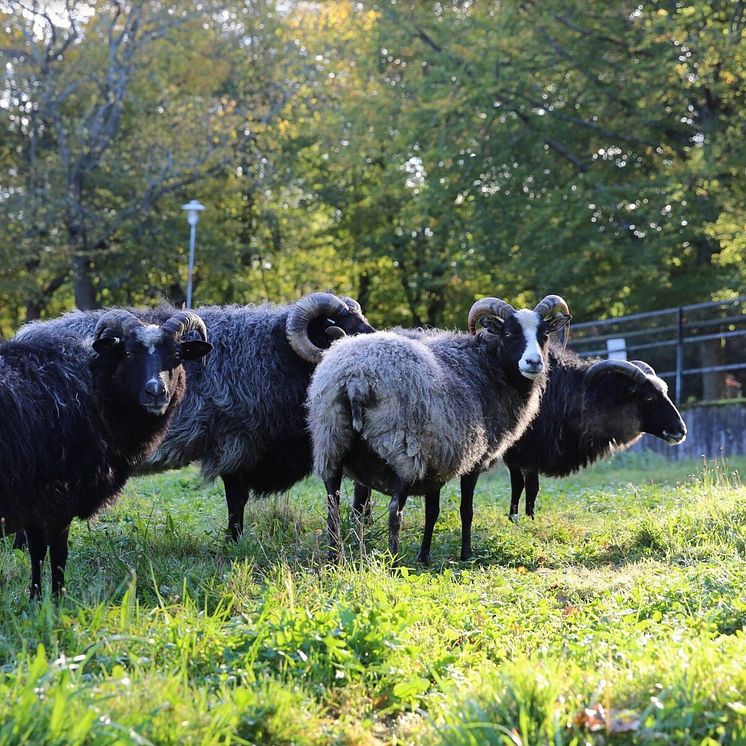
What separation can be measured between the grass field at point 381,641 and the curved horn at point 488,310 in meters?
2.09

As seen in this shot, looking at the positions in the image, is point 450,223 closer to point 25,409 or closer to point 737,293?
point 737,293

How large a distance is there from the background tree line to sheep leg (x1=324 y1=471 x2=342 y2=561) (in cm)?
1184

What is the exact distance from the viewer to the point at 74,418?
7086mm

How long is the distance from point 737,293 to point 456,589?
1646 cm

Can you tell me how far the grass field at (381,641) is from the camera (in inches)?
169

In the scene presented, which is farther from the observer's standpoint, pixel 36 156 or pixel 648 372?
pixel 36 156

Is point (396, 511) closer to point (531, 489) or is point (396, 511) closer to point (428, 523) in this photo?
point (428, 523)

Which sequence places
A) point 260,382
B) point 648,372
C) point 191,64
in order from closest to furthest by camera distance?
point 260,382
point 648,372
point 191,64

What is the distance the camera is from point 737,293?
21547mm

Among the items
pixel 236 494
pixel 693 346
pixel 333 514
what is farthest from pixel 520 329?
pixel 693 346

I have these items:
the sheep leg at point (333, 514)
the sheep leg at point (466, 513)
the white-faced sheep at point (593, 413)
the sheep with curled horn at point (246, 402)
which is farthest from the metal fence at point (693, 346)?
the sheep leg at point (333, 514)

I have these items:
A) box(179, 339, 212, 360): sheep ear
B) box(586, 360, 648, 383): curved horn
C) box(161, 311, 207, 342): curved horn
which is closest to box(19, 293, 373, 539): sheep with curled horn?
box(161, 311, 207, 342): curved horn

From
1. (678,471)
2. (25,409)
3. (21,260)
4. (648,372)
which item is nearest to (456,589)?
(25,409)

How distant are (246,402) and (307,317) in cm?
101
